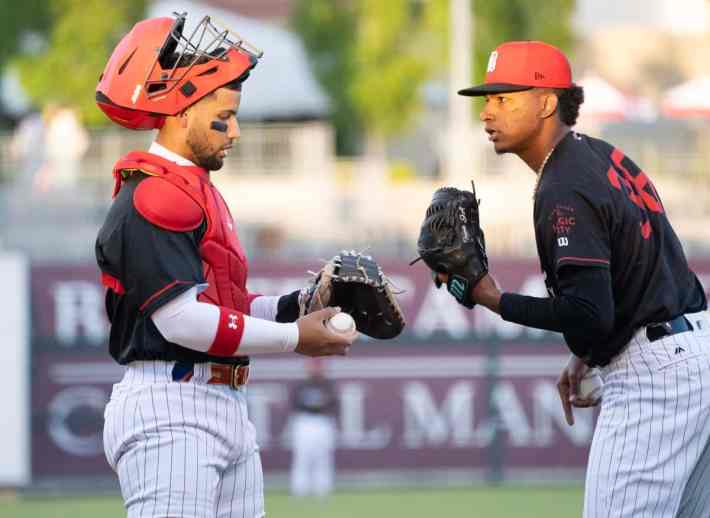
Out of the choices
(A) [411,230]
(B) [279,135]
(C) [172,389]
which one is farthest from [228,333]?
(B) [279,135]

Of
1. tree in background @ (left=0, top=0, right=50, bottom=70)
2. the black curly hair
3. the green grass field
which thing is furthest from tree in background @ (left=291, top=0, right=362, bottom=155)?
the black curly hair

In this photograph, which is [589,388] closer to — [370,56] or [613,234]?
[613,234]

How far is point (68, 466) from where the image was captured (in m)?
13.1

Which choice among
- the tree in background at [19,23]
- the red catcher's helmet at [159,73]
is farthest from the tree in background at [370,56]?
the red catcher's helmet at [159,73]

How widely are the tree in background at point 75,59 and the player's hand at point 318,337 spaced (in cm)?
2195

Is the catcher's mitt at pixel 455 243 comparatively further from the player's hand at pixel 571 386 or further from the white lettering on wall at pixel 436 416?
the white lettering on wall at pixel 436 416

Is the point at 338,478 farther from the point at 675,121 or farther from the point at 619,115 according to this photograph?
the point at 675,121

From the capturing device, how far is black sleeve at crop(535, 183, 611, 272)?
5.16 meters

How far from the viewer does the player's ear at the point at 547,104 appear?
5492 millimetres

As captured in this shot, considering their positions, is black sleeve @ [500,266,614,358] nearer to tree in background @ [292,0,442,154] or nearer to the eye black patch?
the eye black patch

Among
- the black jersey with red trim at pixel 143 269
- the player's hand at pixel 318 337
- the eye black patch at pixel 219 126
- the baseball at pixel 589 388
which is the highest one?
the eye black patch at pixel 219 126

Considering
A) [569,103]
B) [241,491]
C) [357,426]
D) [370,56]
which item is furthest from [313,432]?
[370,56]

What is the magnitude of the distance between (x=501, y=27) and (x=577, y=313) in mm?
21957

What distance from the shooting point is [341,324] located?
504cm
